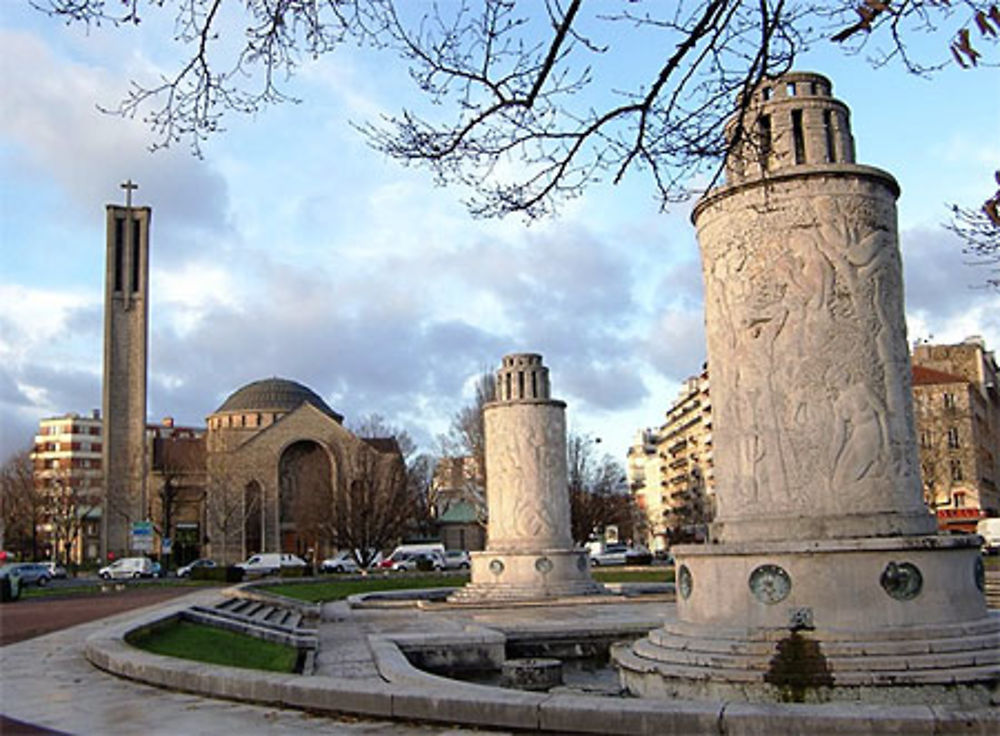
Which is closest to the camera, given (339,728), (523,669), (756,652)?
(339,728)

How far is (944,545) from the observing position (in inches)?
372

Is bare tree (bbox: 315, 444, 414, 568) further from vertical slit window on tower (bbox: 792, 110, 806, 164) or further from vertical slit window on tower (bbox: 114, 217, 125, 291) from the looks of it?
vertical slit window on tower (bbox: 792, 110, 806, 164)

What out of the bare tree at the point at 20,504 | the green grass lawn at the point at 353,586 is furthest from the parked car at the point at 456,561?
the bare tree at the point at 20,504

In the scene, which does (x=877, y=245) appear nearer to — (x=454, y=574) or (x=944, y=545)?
(x=944, y=545)

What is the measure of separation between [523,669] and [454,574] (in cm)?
2813

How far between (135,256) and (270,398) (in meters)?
18.8

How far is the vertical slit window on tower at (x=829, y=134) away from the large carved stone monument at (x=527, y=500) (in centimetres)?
1538

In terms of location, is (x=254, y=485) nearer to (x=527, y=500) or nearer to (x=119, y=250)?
(x=119, y=250)

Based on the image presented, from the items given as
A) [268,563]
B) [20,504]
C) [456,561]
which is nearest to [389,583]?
[456,561]

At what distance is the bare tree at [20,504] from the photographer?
210ft

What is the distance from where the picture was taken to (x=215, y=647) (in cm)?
1475

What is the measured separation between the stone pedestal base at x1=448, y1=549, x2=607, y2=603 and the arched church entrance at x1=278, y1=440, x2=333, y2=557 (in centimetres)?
3769

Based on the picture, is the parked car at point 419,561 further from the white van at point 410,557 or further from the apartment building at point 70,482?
the apartment building at point 70,482

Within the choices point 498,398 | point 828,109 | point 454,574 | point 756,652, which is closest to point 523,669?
point 756,652
